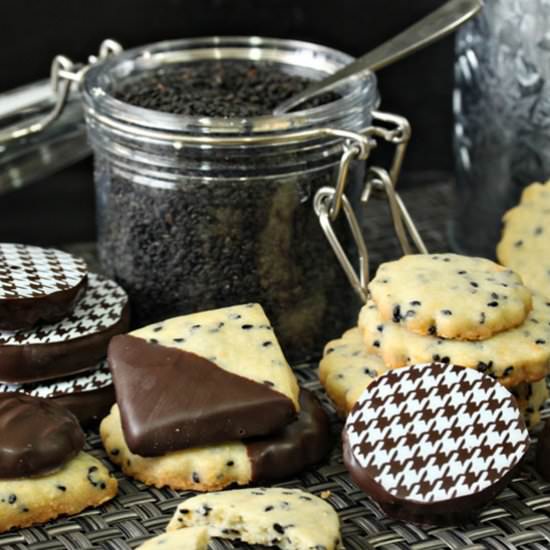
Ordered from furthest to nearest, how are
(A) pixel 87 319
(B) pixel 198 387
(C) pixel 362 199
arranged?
(C) pixel 362 199 → (A) pixel 87 319 → (B) pixel 198 387

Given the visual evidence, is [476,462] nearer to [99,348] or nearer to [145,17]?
[99,348]

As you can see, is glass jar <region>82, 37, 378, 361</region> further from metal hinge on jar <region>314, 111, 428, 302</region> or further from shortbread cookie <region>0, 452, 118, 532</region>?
shortbread cookie <region>0, 452, 118, 532</region>

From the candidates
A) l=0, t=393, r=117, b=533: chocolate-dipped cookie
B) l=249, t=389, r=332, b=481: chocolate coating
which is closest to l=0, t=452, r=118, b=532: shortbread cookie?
l=0, t=393, r=117, b=533: chocolate-dipped cookie

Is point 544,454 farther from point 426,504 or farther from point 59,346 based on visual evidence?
point 59,346

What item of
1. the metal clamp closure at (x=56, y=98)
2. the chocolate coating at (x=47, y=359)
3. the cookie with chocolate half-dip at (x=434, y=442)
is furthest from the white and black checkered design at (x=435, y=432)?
the metal clamp closure at (x=56, y=98)

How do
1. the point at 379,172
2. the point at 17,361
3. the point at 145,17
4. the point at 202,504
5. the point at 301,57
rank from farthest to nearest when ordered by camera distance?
the point at 145,17 → the point at 301,57 → the point at 379,172 → the point at 17,361 → the point at 202,504

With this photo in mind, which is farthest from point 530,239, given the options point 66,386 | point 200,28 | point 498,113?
point 200,28

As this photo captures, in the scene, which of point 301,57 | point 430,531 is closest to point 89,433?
point 430,531
